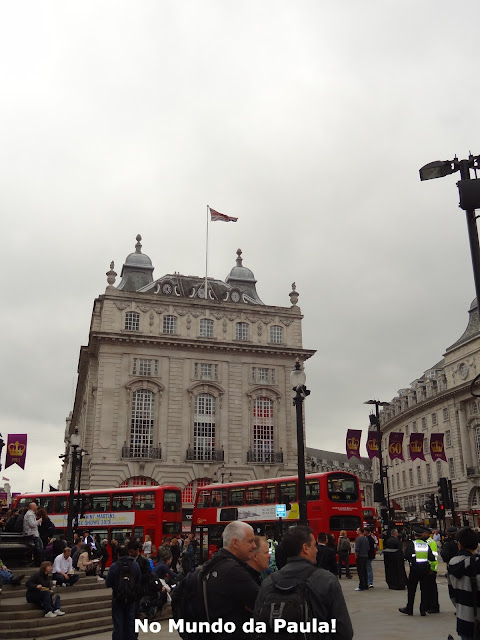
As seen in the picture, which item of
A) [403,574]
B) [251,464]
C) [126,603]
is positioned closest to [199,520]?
[403,574]

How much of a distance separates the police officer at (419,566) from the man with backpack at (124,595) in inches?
246

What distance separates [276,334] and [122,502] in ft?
89.1

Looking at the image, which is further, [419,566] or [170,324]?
[170,324]

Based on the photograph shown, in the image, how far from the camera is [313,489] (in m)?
25.9

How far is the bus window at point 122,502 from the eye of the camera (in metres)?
29.4

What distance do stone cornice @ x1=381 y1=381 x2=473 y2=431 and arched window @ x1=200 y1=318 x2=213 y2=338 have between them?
2701 centimetres

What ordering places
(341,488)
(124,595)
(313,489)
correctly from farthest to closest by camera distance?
(313,489) → (341,488) → (124,595)

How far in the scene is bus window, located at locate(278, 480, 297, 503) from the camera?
26.6 metres

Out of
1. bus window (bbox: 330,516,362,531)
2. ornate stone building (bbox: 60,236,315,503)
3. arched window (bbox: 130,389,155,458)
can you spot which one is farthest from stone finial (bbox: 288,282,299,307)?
bus window (bbox: 330,516,362,531)

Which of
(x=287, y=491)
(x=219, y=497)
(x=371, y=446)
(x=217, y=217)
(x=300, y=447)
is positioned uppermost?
(x=217, y=217)

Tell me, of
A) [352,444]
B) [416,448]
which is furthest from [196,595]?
[416,448]

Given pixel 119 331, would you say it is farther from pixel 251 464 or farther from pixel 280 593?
pixel 280 593

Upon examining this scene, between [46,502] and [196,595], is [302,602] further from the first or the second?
[46,502]

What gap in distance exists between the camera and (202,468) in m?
47.7
